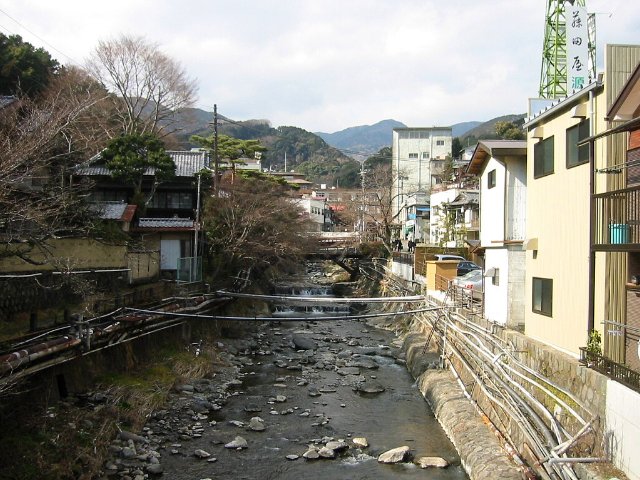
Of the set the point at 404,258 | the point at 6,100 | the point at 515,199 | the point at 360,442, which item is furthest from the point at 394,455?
the point at 404,258

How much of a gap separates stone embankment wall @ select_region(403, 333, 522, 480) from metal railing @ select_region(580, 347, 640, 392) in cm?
254

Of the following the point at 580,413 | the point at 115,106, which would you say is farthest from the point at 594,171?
the point at 115,106

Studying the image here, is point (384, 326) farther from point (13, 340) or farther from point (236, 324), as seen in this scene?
point (13, 340)

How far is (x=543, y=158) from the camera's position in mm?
13547

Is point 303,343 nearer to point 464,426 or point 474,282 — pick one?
point 474,282

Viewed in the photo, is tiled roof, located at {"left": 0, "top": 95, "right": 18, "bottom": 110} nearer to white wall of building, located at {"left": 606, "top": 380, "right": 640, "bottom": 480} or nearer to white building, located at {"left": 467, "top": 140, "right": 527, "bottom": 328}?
white building, located at {"left": 467, "top": 140, "right": 527, "bottom": 328}

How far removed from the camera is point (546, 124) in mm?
13539

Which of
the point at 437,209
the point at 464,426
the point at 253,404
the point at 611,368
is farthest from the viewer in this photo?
the point at 437,209

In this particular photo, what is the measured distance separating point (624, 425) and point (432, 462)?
565 centimetres

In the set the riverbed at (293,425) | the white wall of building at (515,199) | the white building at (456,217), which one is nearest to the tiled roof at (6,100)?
the riverbed at (293,425)

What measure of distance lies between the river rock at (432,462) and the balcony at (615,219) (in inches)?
245

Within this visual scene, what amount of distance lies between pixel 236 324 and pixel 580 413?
22.3 metres

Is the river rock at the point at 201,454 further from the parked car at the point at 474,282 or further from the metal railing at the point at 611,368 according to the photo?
the parked car at the point at 474,282

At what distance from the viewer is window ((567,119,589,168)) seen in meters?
11.5
